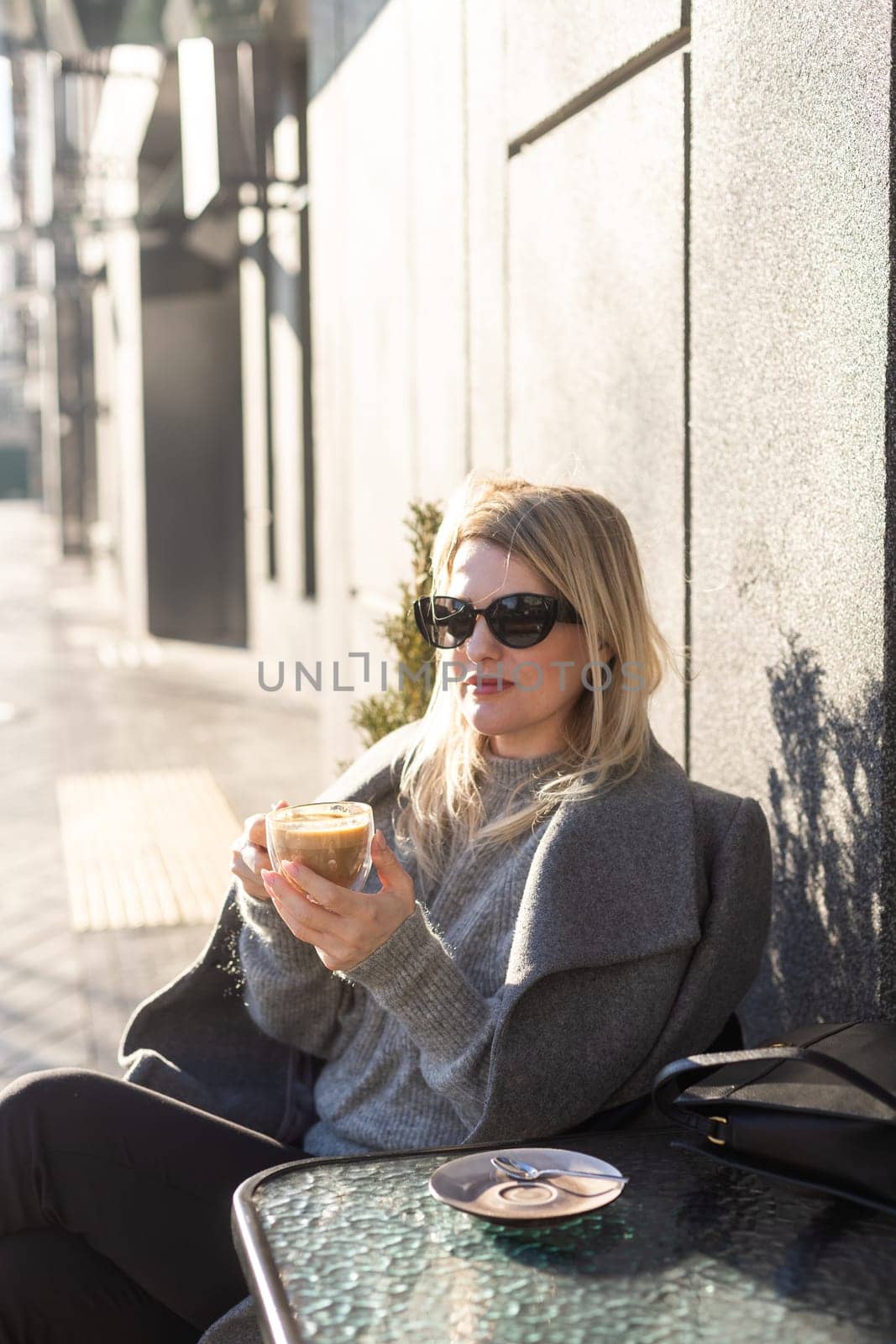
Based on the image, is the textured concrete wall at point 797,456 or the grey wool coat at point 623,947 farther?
the textured concrete wall at point 797,456

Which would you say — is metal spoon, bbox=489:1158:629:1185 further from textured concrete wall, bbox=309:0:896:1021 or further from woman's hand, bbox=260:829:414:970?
textured concrete wall, bbox=309:0:896:1021

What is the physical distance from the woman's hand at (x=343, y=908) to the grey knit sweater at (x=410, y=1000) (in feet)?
0.09

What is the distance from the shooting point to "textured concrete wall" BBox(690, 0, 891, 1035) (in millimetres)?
2363

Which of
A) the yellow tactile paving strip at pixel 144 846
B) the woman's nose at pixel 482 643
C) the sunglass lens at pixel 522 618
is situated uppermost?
the sunglass lens at pixel 522 618

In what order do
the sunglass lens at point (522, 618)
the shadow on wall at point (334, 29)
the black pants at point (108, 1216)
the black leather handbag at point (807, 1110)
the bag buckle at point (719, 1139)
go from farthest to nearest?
the shadow on wall at point (334, 29)
the sunglass lens at point (522, 618)
the black pants at point (108, 1216)
the bag buckle at point (719, 1139)
the black leather handbag at point (807, 1110)

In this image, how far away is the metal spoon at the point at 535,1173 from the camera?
163 cm

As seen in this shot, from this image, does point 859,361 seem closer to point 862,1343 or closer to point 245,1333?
point 862,1343

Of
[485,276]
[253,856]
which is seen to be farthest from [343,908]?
[485,276]

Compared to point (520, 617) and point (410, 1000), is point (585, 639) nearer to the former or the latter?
point (520, 617)

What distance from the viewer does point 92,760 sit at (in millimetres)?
8422

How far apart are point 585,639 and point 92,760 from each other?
21.2ft

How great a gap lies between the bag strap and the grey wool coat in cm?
22

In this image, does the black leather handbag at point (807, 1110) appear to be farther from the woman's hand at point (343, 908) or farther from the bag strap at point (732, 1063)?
the woman's hand at point (343, 908)

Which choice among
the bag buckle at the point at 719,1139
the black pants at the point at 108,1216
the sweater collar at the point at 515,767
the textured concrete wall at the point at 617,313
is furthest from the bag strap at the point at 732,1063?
the textured concrete wall at the point at 617,313
